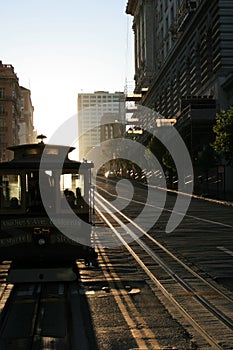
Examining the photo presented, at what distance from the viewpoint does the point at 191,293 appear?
11.0 m

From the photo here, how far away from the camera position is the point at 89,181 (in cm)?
1299

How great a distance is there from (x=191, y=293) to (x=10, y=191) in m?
4.40

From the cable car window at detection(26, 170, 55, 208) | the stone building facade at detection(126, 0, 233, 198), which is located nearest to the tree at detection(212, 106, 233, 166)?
the stone building facade at detection(126, 0, 233, 198)

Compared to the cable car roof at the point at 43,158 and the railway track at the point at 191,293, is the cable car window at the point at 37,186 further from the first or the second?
the railway track at the point at 191,293

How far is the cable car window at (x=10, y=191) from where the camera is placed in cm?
1231

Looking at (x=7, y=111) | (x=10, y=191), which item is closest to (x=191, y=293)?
(x=10, y=191)

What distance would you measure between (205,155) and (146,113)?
66819mm

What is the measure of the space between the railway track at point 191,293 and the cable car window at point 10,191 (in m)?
3.38

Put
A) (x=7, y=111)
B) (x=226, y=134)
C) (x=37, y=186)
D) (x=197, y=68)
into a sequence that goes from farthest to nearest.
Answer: (x=7, y=111) → (x=197, y=68) → (x=226, y=134) → (x=37, y=186)

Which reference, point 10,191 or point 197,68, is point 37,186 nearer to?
point 10,191

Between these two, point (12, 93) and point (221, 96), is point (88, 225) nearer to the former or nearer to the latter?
point (221, 96)

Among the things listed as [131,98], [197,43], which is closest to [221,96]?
[197,43]

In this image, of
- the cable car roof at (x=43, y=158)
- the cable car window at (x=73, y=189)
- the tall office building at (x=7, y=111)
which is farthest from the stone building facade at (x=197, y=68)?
the cable car window at (x=73, y=189)

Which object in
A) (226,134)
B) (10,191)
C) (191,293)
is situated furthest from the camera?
(226,134)
